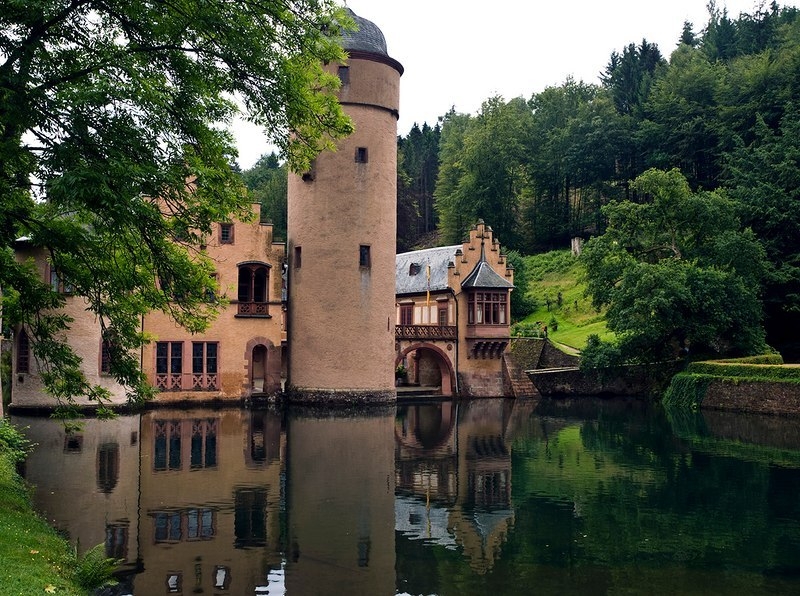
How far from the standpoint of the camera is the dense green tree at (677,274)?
133 feet

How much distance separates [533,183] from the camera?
82.6 meters

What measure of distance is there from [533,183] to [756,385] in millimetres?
49013

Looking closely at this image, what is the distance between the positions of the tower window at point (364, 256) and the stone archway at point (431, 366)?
7215mm

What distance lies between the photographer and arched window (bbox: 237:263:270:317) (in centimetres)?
3838

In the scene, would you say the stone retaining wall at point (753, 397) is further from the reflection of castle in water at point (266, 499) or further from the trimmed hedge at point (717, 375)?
the reflection of castle in water at point (266, 499)

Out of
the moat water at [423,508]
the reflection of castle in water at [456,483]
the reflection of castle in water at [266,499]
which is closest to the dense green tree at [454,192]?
the reflection of castle in water at [456,483]

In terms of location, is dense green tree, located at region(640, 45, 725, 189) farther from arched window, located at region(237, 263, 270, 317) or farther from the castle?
arched window, located at region(237, 263, 270, 317)

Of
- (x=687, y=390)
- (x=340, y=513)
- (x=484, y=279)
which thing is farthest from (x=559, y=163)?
(x=340, y=513)

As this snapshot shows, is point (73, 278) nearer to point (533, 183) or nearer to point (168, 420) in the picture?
point (168, 420)

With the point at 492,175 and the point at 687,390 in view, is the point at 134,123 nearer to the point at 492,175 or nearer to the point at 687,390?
the point at 687,390

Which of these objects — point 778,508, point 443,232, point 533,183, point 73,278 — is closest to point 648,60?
point 533,183

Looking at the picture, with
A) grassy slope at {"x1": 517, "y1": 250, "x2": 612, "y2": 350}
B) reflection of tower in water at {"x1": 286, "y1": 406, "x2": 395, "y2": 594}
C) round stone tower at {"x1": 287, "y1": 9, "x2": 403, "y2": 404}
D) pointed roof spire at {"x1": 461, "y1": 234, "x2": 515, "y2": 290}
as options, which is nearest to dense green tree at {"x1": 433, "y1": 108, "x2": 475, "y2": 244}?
grassy slope at {"x1": 517, "y1": 250, "x2": 612, "y2": 350}

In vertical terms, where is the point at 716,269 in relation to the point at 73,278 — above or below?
above

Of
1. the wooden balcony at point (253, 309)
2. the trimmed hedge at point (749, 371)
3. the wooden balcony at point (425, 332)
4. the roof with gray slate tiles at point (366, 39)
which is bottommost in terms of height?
the trimmed hedge at point (749, 371)
